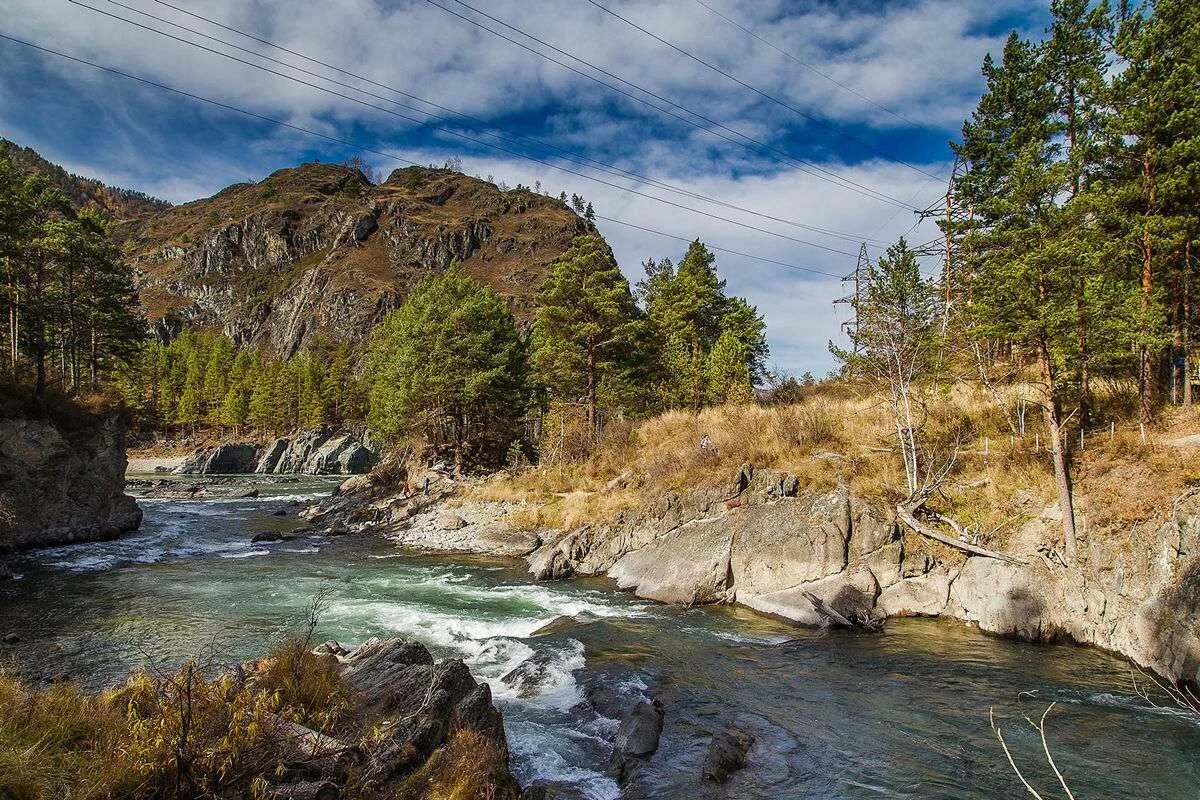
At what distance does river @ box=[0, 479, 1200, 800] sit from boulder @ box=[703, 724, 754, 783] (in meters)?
0.16

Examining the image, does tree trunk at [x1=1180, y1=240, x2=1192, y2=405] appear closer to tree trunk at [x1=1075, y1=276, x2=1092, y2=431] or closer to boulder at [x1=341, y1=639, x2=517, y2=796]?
tree trunk at [x1=1075, y1=276, x2=1092, y2=431]

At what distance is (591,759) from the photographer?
8477 millimetres

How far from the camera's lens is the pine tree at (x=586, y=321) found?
31.7m

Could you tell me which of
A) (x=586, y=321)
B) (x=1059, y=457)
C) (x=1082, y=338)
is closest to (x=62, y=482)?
(x=586, y=321)

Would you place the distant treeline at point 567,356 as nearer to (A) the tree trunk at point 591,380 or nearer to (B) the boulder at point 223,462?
A: (A) the tree trunk at point 591,380

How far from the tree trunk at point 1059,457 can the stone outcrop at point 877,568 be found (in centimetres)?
37

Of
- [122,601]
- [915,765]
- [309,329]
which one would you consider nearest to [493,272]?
[309,329]

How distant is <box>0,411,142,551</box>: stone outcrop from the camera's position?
76.7 ft

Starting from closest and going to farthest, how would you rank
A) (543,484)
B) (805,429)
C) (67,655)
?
1. (67,655)
2. (805,429)
3. (543,484)

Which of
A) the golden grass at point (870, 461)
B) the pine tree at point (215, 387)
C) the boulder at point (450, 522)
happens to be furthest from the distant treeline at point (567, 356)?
the pine tree at point (215, 387)

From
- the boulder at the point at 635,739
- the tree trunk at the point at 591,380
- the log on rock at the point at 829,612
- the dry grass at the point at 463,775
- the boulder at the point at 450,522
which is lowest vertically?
the boulder at the point at 450,522

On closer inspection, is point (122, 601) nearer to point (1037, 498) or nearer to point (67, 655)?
point (67, 655)

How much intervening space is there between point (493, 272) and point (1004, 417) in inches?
6754

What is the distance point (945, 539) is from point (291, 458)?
79.4 metres
